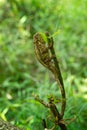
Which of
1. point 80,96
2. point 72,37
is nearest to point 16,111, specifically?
point 80,96

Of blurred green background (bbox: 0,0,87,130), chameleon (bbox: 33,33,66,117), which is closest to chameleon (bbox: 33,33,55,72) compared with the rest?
chameleon (bbox: 33,33,66,117)

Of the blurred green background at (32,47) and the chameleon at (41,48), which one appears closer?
the chameleon at (41,48)

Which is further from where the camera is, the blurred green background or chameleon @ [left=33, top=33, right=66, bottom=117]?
the blurred green background

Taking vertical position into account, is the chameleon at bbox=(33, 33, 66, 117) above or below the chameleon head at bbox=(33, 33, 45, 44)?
below

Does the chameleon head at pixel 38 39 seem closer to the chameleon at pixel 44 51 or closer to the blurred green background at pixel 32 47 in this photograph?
the chameleon at pixel 44 51

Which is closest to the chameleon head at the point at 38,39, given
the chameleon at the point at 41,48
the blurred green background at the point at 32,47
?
the chameleon at the point at 41,48

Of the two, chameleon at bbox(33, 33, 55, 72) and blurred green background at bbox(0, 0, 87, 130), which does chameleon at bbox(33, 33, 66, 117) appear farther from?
blurred green background at bbox(0, 0, 87, 130)

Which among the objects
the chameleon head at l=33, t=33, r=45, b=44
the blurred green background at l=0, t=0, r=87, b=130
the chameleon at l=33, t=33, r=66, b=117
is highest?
the blurred green background at l=0, t=0, r=87, b=130

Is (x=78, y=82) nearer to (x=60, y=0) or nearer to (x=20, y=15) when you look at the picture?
(x=20, y=15)
